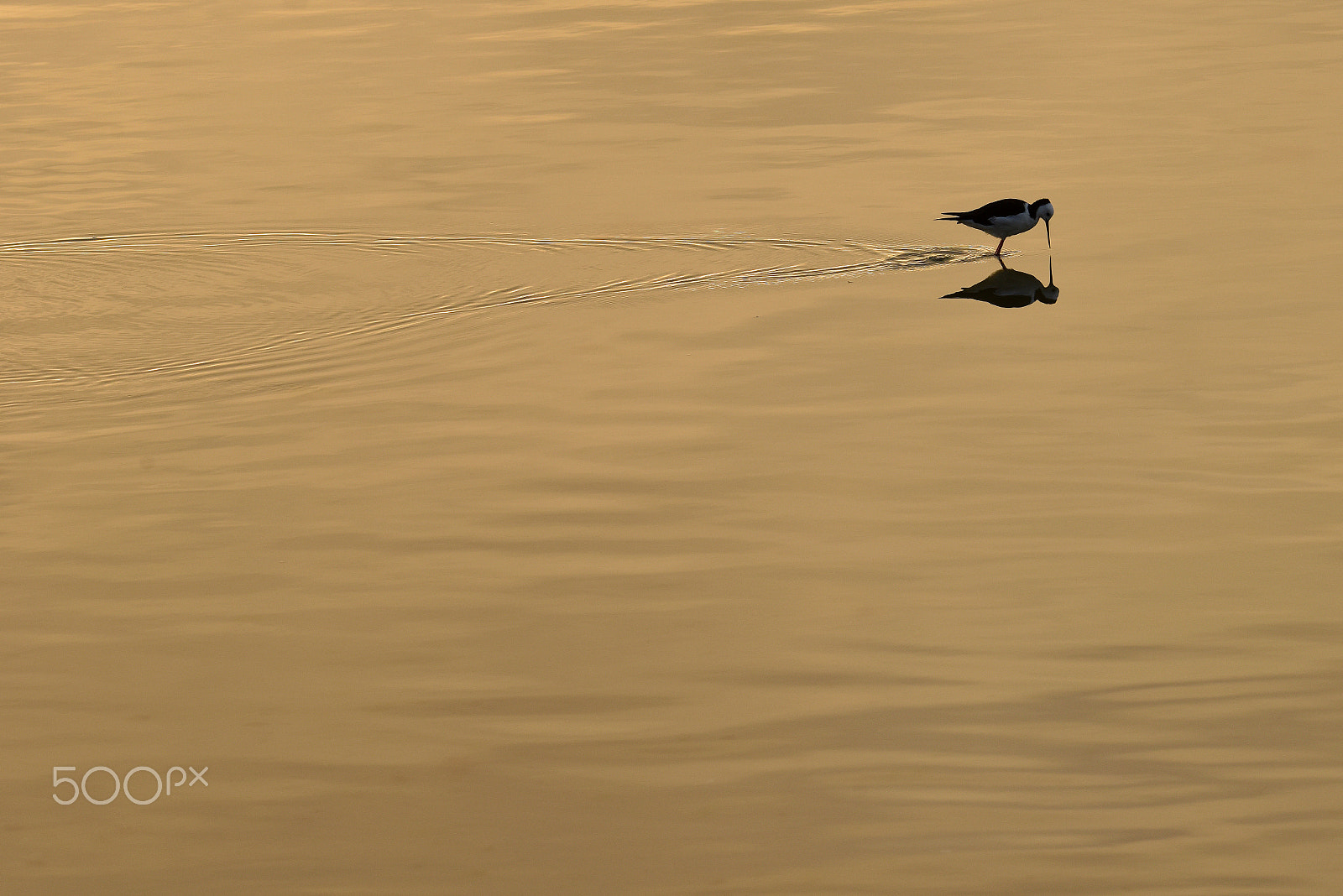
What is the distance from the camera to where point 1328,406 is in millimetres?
10203

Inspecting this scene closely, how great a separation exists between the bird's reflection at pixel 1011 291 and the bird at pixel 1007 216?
1.11 ft

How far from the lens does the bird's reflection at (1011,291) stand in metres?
13.0

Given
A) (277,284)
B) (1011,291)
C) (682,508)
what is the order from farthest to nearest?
(277,284) < (1011,291) < (682,508)

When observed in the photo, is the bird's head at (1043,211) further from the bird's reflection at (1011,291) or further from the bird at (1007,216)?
the bird's reflection at (1011,291)

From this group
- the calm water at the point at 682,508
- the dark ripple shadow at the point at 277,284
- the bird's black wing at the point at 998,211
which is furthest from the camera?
the bird's black wing at the point at 998,211

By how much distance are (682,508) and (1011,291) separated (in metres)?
5.01

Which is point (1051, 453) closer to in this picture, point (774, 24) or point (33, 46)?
point (774, 24)

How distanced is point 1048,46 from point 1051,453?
48.2ft

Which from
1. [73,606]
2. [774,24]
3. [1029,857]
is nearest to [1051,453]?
[1029,857]

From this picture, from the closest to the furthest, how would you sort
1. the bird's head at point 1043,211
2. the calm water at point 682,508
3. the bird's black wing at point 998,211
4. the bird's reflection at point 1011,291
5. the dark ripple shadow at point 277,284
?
the calm water at point 682,508, the dark ripple shadow at point 277,284, the bird's reflection at point 1011,291, the bird's black wing at point 998,211, the bird's head at point 1043,211

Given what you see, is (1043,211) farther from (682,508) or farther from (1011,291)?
(682,508)

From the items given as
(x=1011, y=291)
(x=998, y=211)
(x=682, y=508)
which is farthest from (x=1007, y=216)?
(x=682, y=508)

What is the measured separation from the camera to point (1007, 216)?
45.5 feet

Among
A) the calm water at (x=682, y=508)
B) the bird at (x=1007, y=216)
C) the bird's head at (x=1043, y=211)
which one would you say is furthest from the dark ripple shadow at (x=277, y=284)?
the bird's head at (x=1043, y=211)
